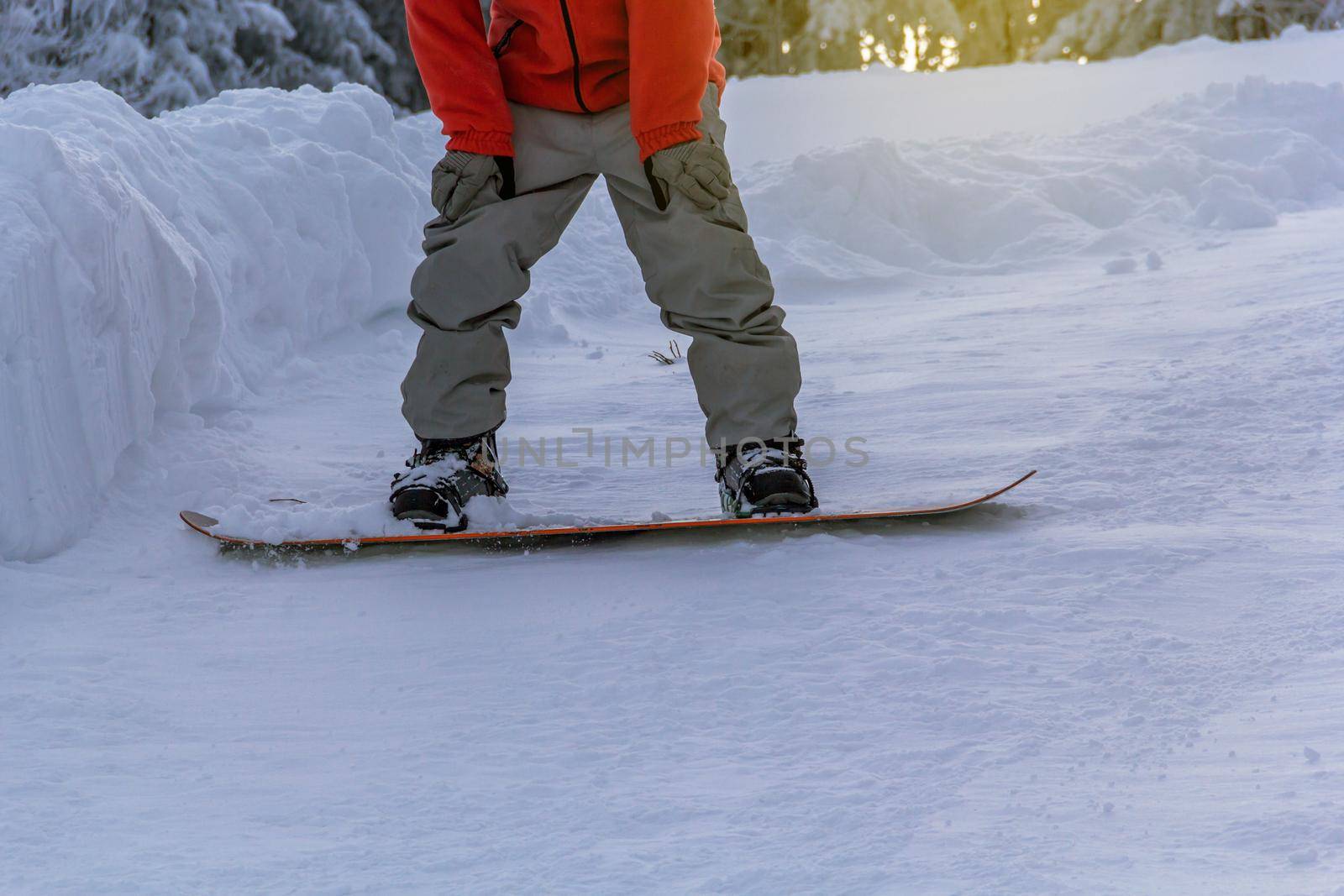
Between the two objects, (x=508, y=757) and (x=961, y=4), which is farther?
(x=961, y=4)

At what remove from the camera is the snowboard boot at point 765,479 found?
243 centimetres

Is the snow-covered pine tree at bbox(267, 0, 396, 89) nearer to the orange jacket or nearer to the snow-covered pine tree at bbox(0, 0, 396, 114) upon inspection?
the snow-covered pine tree at bbox(0, 0, 396, 114)

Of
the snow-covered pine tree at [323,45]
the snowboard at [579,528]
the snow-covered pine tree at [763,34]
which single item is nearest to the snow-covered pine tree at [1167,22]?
the snow-covered pine tree at [763,34]

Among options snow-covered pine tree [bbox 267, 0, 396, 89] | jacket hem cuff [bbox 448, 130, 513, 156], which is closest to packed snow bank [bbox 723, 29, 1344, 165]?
snow-covered pine tree [bbox 267, 0, 396, 89]

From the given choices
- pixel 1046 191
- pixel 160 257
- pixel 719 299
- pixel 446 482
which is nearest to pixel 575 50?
pixel 719 299

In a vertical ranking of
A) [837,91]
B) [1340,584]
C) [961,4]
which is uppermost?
[961,4]

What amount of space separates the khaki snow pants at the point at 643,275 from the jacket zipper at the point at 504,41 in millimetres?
106

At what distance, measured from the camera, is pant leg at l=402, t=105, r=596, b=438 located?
253 cm

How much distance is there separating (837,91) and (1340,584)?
403 inches

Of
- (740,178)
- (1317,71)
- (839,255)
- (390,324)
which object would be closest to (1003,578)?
(390,324)

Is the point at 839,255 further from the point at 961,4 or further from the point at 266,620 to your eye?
the point at 961,4

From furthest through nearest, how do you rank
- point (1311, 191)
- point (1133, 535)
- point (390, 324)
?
point (1311, 191)
point (390, 324)
point (1133, 535)

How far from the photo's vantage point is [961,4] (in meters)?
23.5

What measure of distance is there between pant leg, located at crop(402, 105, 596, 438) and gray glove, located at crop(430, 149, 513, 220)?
21mm
